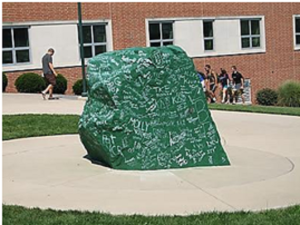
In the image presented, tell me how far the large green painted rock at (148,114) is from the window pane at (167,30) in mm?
22269

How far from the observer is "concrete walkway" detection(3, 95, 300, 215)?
680cm

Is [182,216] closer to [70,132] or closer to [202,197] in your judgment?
[202,197]

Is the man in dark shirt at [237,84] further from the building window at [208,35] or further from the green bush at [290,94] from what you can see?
the building window at [208,35]

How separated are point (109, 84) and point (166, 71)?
0.84 meters

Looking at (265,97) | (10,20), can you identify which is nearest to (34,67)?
(10,20)

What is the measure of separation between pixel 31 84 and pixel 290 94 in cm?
1108

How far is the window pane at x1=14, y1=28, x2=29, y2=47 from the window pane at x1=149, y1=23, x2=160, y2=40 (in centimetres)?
659

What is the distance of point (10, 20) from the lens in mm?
26078

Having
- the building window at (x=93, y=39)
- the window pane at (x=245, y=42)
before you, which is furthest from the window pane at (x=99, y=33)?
the window pane at (x=245, y=42)

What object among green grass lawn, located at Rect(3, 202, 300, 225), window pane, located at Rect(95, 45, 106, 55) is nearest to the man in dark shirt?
window pane, located at Rect(95, 45, 106, 55)

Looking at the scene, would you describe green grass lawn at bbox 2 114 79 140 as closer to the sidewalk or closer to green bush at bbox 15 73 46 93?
the sidewalk

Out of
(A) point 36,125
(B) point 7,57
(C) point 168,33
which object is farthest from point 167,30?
(A) point 36,125

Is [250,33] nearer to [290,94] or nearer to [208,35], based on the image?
[208,35]

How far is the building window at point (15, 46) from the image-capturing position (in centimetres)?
2638
